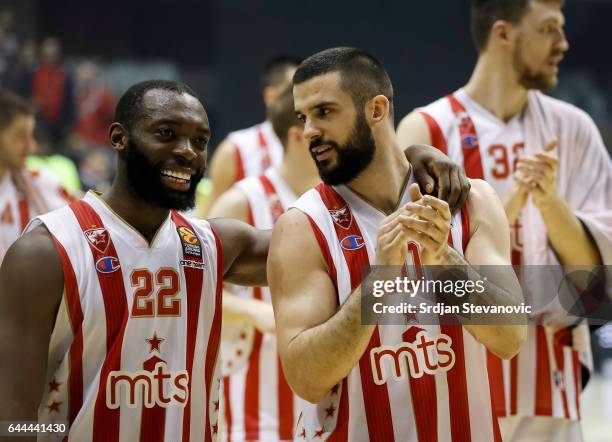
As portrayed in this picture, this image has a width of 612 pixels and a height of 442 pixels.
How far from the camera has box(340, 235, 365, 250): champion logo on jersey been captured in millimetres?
3847

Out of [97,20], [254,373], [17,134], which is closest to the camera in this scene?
[254,373]

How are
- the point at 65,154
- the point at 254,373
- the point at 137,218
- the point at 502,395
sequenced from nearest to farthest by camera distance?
Result: 1. the point at 137,218
2. the point at 502,395
3. the point at 254,373
4. the point at 65,154

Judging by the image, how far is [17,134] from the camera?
7266 millimetres

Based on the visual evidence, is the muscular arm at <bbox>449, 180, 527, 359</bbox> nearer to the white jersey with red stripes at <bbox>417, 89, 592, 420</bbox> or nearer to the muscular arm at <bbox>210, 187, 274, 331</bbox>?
the white jersey with red stripes at <bbox>417, 89, 592, 420</bbox>

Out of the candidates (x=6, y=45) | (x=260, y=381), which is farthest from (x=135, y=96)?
(x=6, y=45)

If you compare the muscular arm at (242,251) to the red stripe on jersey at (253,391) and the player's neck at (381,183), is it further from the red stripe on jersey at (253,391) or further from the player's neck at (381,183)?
the red stripe on jersey at (253,391)

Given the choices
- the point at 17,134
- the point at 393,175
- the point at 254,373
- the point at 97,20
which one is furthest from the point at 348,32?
the point at 393,175

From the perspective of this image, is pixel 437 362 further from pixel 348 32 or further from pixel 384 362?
pixel 348 32

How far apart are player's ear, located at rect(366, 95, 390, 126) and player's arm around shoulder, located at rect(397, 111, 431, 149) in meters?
1.25

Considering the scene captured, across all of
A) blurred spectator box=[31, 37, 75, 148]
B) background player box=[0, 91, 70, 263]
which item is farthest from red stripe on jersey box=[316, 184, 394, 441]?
blurred spectator box=[31, 37, 75, 148]

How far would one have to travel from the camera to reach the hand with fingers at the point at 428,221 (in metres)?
3.39

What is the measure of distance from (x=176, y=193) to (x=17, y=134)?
3.70 metres

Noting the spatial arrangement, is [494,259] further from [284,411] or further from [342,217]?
[284,411]

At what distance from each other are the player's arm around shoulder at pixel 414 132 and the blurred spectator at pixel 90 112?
10502mm
